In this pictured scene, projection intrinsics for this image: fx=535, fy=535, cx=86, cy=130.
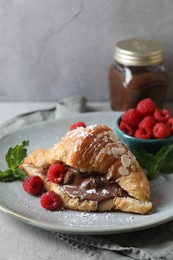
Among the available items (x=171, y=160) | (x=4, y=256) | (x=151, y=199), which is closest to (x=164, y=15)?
(x=171, y=160)

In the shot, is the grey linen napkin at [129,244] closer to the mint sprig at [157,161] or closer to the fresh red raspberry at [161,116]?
the mint sprig at [157,161]

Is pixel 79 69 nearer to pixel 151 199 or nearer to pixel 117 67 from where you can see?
pixel 117 67

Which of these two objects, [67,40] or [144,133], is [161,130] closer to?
[144,133]

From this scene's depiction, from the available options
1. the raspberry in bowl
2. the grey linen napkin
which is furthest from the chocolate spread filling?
the raspberry in bowl

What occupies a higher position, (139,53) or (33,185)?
(139,53)

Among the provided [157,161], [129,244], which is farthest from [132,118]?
[129,244]

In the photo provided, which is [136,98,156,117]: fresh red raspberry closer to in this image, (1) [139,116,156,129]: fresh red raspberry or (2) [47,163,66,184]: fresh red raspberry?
(1) [139,116,156,129]: fresh red raspberry
